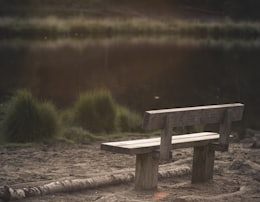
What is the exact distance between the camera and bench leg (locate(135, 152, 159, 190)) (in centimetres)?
866

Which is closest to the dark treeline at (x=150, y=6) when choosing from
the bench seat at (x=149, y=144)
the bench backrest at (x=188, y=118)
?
the bench seat at (x=149, y=144)

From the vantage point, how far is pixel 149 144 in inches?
340

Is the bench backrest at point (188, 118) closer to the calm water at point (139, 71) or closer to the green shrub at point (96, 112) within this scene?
the green shrub at point (96, 112)

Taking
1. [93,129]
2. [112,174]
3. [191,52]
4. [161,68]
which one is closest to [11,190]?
[112,174]

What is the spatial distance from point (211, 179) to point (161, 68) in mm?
23833

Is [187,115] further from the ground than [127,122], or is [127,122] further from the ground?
[187,115]

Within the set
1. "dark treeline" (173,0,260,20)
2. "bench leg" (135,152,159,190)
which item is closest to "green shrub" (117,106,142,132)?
"bench leg" (135,152,159,190)

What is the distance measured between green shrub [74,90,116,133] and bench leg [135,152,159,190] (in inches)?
194

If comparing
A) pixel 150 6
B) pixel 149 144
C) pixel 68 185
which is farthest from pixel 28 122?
pixel 150 6

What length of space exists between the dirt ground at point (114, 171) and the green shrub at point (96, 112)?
1.56 meters

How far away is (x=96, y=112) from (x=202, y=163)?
15.5 ft

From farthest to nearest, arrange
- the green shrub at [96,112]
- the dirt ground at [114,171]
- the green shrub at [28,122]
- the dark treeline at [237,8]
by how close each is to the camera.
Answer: the dark treeline at [237,8], the green shrub at [96,112], the green shrub at [28,122], the dirt ground at [114,171]

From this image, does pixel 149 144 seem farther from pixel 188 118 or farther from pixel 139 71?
pixel 139 71

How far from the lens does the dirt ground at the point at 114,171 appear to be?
28.1 ft
